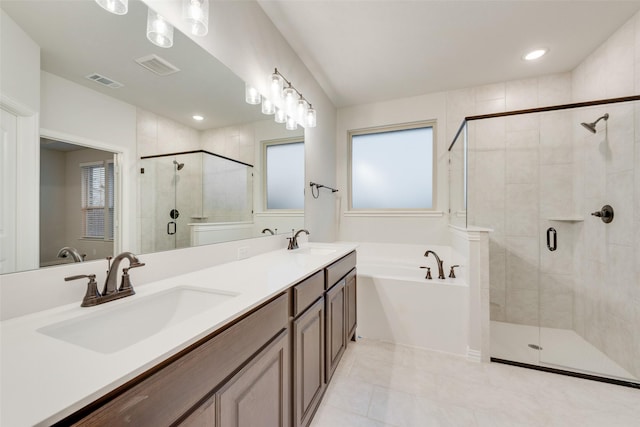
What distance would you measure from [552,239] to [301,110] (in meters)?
2.71

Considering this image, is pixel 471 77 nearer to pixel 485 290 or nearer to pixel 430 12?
A: pixel 430 12

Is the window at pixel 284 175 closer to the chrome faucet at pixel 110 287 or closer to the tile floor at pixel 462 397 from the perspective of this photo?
the chrome faucet at pixel 110 287

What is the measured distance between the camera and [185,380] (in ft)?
1.96

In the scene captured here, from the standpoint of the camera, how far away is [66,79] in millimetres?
820

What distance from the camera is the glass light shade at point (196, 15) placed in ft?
3.78

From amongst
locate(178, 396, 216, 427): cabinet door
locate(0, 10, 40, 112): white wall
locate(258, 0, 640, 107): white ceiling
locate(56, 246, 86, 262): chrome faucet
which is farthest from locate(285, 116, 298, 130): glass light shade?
locate(178, 396, 216, 427): cabinet door

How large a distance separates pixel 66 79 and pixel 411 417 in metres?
2.16

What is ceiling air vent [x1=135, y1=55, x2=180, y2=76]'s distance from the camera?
3.43 ft

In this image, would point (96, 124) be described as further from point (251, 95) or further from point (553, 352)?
point (553, 352)

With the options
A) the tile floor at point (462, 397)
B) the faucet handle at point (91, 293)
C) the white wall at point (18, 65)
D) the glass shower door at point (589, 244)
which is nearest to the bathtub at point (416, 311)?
the tile floor at point (462, 397)

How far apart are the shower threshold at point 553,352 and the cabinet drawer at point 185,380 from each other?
212 centimetres

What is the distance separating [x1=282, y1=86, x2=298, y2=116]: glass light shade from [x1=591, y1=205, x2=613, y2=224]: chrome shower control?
261cm

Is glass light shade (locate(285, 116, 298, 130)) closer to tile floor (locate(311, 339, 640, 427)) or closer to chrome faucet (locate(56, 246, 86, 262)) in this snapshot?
chrome faucet (locate(56, 246, 86, 262))

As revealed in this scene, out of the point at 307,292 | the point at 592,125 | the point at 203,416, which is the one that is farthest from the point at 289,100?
the point at 592,125
